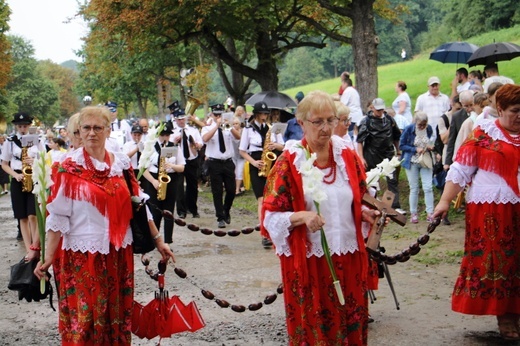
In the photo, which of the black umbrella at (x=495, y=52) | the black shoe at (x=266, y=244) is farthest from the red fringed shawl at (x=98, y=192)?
the black umbrella at (x=495, y=52)

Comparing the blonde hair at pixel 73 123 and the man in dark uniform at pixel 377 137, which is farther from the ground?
the blonde hair at pixel 73 123

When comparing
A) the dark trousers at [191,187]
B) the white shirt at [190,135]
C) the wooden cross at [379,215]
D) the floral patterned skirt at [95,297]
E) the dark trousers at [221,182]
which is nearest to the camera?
the wooden cross at [379,215]

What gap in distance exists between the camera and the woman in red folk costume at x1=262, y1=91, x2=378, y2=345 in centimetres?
479

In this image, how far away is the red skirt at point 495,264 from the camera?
6312 millimetres

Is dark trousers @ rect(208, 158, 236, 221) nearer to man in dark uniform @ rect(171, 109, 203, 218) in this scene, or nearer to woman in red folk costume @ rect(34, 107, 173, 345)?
man in dark uniform @ rect(171, 109, 203, 218)

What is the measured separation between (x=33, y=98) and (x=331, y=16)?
210ft

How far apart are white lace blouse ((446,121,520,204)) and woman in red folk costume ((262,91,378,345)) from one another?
175 centimetres

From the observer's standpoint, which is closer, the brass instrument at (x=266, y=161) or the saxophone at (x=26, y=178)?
the saxophone at (x=26, y=178)

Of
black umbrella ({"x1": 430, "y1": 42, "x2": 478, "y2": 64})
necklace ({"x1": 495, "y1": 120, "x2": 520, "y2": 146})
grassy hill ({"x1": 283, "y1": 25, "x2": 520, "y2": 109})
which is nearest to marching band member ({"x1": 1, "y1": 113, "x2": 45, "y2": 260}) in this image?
necklace ({"x1": 495, "y1": 120, "x2": 520, "y2": 146})

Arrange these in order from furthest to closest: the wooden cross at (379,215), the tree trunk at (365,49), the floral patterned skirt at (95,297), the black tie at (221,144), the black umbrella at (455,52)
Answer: the black umbrella at (455,52), the tree trunk at (365,49), the black tie at (221,144), the floral patterned skirt at (95,297), the wooden cross at (379,215)

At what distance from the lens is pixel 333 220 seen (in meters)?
4.86

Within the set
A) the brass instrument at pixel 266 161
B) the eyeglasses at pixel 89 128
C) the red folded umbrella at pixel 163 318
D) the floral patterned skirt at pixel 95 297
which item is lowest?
the red folded umbrella at pixel 163 318

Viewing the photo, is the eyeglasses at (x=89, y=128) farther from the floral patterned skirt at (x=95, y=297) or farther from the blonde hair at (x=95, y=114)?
the floral patterned skirt at (x=95, y=297)

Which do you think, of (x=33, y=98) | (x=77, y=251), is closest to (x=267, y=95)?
(x=77, y=251)
